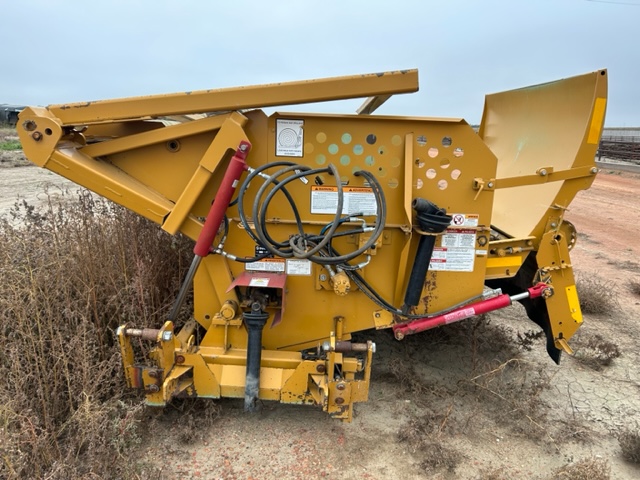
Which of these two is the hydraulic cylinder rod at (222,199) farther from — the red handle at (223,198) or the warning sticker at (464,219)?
the warning sticker at (464,219)

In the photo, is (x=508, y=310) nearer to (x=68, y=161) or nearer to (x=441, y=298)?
(x=441, y=298)

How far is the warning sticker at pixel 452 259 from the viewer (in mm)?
2957

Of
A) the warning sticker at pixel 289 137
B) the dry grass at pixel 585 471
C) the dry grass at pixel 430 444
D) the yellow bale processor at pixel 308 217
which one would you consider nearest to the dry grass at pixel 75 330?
the yellow bale processor at pixel 308 217

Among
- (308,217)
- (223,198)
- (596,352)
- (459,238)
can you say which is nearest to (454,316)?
(459,238)

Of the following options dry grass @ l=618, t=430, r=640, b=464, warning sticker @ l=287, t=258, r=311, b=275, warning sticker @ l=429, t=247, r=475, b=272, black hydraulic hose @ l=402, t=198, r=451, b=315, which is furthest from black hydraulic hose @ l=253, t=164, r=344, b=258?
dry grass @ l=618, t=430, r=640, b=464

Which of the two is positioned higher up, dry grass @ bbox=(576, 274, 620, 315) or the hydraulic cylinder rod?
the hydraulic cylinder rod

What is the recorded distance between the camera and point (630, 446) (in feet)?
9.18

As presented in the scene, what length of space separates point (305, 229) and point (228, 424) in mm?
1383

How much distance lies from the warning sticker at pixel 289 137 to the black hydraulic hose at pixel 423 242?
0.81m

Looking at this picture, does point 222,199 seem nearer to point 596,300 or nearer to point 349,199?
point 349,199

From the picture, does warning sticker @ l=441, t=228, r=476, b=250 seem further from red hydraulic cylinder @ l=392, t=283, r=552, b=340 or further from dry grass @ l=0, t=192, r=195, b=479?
dry grass @ l=0, t=192, r=195, b=479

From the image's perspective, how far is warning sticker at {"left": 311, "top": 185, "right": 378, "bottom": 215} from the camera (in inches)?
111

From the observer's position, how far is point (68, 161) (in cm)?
259

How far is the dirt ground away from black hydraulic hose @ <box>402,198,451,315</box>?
32.8 inches
